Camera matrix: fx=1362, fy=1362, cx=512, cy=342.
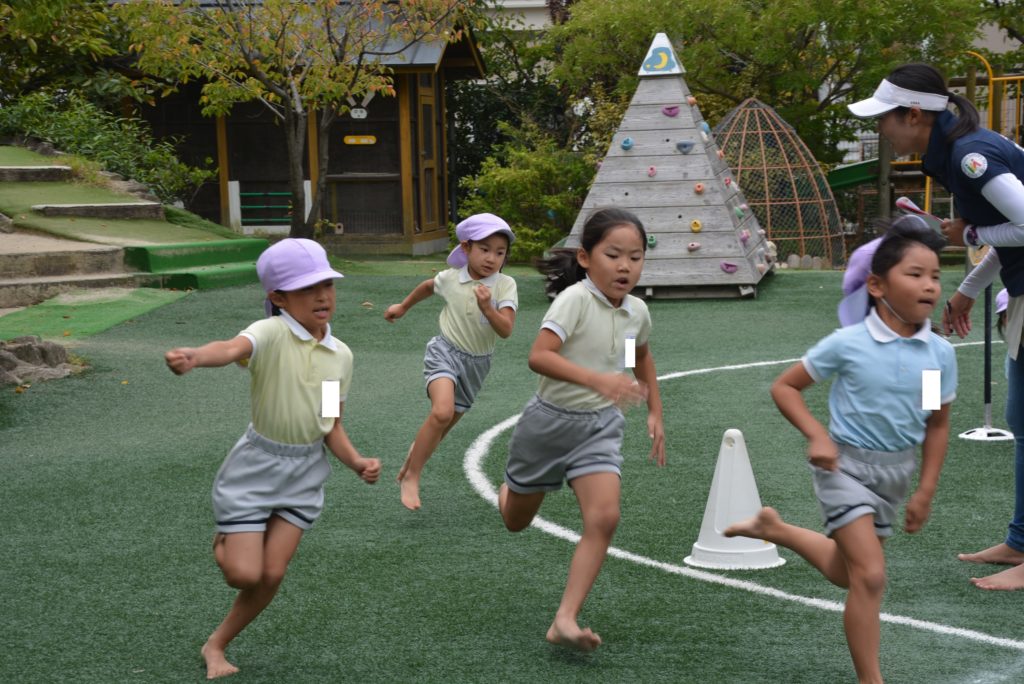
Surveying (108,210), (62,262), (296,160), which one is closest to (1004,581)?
(62,262)

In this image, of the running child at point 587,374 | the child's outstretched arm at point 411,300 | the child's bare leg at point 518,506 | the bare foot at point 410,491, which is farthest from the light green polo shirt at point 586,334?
the child's outstretched arm at point 411,300

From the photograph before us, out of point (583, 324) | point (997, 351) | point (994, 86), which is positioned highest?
point (994, 86)

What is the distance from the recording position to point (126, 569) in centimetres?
556

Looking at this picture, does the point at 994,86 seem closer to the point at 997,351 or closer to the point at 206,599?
the point at 997,351

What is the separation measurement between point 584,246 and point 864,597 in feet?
5.33

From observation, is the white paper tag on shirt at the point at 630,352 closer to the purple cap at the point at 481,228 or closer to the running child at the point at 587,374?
the running child at the point at 587,374

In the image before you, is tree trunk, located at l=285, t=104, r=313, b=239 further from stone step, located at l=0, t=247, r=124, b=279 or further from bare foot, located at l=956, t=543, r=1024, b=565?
bare foot, located at l=956, t=543, r=1024, b=565

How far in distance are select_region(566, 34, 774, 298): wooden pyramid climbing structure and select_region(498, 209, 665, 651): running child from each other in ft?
33.2

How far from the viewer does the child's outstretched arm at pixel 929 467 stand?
4031mm

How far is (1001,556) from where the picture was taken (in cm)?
544

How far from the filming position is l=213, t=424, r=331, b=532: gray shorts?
4207mm

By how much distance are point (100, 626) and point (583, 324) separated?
2014mm

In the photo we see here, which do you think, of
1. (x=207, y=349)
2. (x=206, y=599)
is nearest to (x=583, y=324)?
(x=207, y=349)

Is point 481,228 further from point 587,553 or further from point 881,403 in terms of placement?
point 881,403
